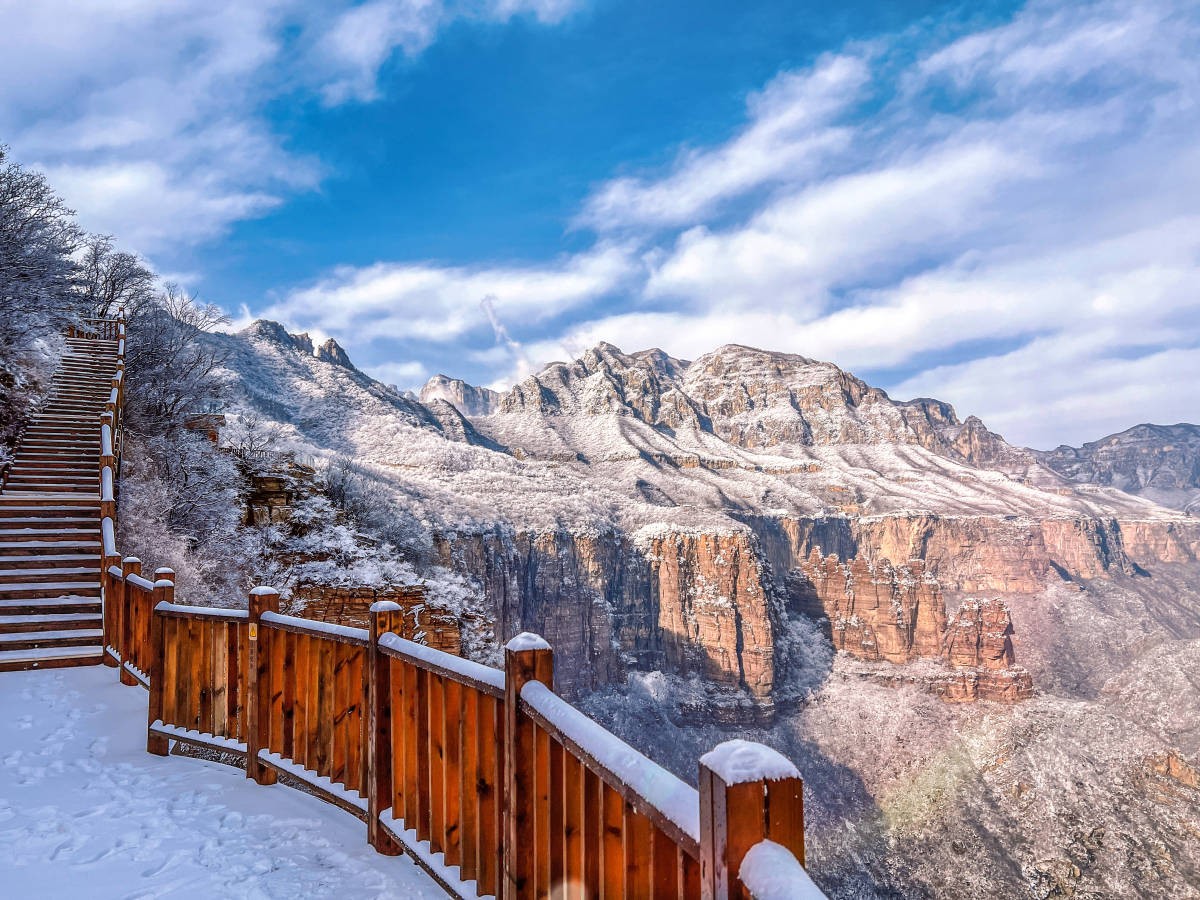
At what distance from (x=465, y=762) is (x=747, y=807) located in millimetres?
2544

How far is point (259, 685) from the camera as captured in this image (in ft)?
18.3

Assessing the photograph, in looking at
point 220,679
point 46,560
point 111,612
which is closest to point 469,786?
point 220,679

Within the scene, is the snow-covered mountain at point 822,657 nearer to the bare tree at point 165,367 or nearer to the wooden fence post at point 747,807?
the bare tree at point 165,367

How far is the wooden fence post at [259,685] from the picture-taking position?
5527 mm

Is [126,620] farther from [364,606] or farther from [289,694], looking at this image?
[364,606]

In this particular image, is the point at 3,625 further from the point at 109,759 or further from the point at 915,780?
the point at 915,780

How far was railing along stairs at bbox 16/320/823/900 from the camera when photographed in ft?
4.75

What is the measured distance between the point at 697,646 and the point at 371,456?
4216 centimetres

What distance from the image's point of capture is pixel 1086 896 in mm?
47312

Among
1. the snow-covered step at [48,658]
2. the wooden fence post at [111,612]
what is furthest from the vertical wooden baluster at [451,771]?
the snow-covered step at [48,658]

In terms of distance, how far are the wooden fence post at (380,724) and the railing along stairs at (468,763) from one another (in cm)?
1

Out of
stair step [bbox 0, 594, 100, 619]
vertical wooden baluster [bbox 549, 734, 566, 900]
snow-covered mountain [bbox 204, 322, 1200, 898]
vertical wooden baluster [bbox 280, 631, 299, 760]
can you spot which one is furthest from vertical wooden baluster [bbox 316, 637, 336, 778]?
snow-covered mountain [bbox 204, 322, 1200, 898]

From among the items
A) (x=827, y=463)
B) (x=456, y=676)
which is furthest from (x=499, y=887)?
(x=827, y=463)

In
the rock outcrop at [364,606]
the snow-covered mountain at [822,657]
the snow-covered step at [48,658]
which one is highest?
the snow-covered step at [48,658]
